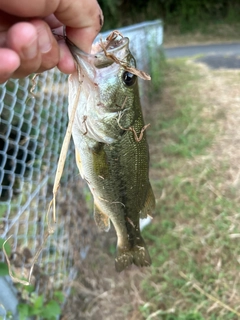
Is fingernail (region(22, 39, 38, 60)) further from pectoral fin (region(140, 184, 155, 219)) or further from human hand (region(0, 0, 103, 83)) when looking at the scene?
pectoral fin (region(140, 184, 155, 219))

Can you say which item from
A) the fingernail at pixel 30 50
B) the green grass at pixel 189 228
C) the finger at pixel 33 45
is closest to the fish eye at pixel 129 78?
the finger at pixel 33 45

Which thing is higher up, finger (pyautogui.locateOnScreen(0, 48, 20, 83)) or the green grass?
finger (pyautogui.locateOnScreen(0, 48, 20, 83))

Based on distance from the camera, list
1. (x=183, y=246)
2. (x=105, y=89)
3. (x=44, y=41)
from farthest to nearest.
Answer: (x=183, y=246) → (x=105, y=89) → (x=44, y=41)

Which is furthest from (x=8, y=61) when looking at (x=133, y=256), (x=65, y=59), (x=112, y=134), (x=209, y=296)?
(x=209, y=296)

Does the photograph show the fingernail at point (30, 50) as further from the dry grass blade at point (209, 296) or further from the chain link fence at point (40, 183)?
the dry grass blade at point (209, 296)

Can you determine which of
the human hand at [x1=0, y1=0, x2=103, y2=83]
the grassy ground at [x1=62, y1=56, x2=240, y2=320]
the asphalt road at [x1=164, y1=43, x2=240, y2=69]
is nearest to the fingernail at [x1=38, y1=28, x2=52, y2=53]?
the human hand at [x1=0, y1=0, x2=103, y2=83]

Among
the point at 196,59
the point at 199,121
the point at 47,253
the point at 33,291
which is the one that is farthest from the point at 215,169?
the point at 196,59

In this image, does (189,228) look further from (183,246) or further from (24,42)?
(24,42)
